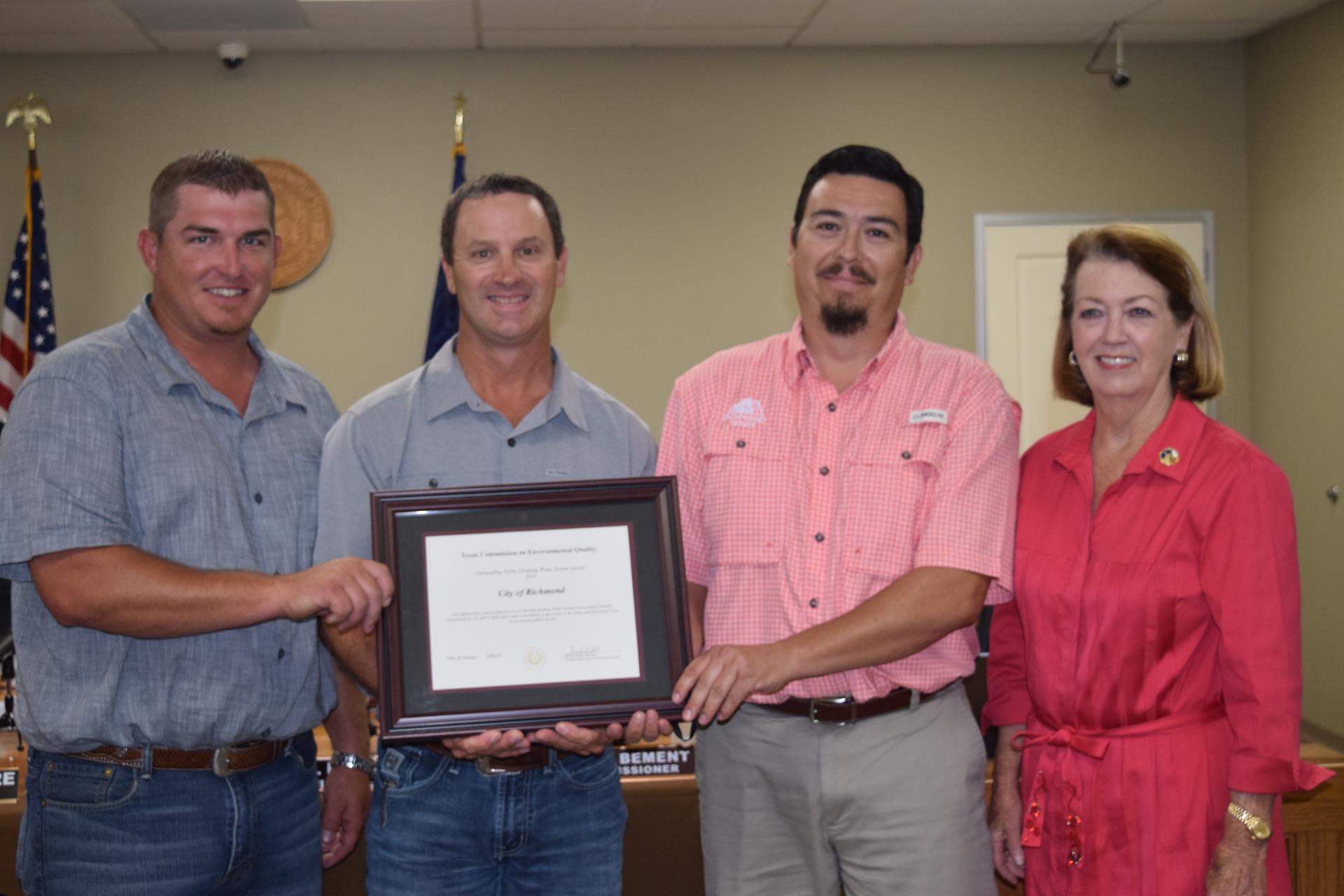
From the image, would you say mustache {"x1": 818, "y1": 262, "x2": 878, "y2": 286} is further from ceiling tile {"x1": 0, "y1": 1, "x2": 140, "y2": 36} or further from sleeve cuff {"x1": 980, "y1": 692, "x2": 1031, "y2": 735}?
ceiling tile {"x1": 0, "y1": 1, "x2": 140, "y2": 36}

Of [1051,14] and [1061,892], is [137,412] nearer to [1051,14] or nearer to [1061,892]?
[1061,892]

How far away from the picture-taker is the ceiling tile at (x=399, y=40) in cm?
525

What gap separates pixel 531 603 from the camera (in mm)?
1842

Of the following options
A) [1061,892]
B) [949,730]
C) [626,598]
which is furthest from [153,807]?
[1061,892]

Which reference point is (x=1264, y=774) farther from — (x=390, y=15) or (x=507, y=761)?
(x=390, y=15)

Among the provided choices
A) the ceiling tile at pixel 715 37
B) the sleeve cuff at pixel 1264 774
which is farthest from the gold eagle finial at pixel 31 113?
the sleeve cuff at pixel 1264 774

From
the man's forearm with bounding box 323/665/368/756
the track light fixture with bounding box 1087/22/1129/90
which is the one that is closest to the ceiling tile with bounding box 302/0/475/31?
the track light fixture with bounding box 1087/22/1129/90

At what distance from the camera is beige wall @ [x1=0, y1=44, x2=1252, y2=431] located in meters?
5.52

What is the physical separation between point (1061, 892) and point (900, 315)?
3.50ft

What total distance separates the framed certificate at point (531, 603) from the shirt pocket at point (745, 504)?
0.80 ft

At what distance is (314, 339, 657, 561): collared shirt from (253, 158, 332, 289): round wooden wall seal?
3743mm

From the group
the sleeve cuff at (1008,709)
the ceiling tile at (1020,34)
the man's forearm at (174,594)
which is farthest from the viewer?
the ceiling tile at (1020,34)

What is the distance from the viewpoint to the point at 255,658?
1.94 meters

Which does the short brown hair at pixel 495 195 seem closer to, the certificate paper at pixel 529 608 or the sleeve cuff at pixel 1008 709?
the certificate paper at pixel 529 608
